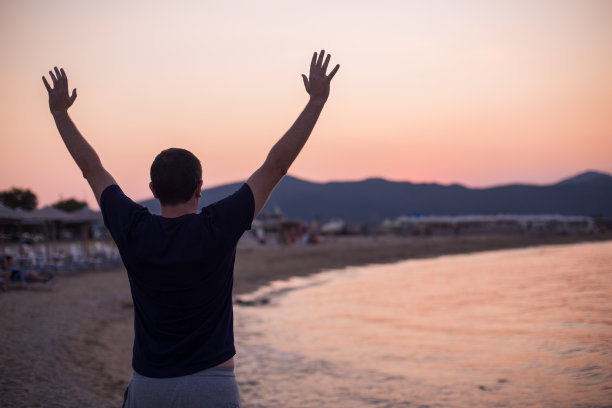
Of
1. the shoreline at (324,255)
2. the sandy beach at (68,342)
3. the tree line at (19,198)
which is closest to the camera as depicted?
the sandy beach at (68,342)

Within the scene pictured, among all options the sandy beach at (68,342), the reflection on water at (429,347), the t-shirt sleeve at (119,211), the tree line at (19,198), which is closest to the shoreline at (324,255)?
the sandy beach at (68,342)

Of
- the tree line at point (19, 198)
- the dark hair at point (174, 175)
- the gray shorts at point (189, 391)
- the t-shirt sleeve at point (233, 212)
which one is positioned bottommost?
the gray shorts at point (189, 391)

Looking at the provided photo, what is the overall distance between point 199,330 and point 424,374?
25.9 ft

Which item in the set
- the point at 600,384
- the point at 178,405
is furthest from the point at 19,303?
the point at 178,405

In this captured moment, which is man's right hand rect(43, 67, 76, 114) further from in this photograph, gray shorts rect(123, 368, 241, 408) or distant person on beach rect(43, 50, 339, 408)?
gray shorts rect(123, 368, 241, 408)

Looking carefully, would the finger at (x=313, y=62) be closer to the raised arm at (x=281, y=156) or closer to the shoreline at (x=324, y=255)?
the raised arm at (x=281, y=156)

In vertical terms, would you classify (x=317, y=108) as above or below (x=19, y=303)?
above

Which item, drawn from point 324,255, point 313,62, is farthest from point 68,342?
point 324,255

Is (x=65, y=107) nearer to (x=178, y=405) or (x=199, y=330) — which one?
(x=199, y=330)

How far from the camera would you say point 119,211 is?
5.56ft

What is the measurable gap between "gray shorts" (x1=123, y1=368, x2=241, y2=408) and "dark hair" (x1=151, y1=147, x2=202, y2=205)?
0.53 meters

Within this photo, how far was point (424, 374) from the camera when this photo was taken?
29.0 feet

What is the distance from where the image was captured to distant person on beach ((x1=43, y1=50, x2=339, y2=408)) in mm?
1604

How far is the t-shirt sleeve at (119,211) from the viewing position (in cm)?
166
